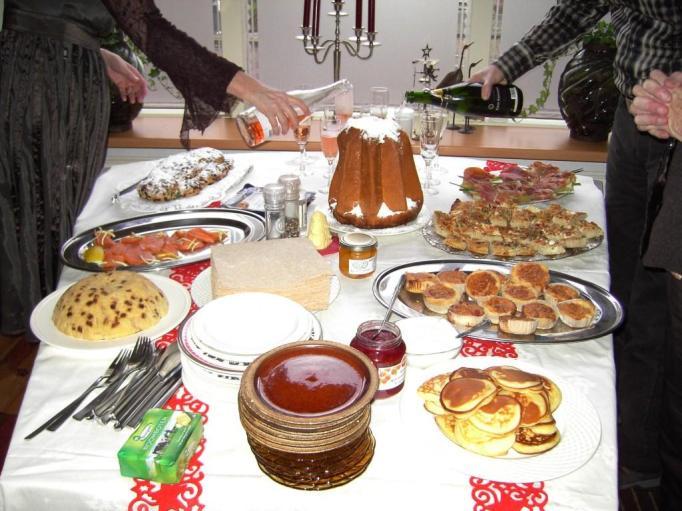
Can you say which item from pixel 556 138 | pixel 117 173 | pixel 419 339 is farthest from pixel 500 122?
pixel 419 339

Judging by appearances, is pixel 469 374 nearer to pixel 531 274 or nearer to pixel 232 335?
pixel 232 335

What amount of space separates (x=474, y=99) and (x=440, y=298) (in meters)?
1.20

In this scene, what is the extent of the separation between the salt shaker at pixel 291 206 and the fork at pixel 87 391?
587 millimetres

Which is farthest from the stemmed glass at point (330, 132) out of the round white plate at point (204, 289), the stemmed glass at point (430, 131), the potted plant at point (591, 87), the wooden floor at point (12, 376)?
the wooden floor at point (12, 376)

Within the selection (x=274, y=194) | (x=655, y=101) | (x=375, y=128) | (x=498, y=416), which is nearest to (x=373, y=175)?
(x=375, y=128)

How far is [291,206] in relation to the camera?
1.51 metres

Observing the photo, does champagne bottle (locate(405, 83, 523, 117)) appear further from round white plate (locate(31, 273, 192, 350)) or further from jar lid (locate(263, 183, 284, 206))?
round white plate (locate(31, 273, 192, 350))

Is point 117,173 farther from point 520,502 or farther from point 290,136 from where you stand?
point 520,502

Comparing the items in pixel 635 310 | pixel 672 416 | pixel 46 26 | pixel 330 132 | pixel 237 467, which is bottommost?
pixel 672 416

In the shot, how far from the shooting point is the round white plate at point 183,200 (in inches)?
67.6

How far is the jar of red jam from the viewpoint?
2.87ft

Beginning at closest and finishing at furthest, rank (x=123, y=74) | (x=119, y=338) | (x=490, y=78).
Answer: (x=119, y=338) < (x=490, y=78) < (x=123, y=74)

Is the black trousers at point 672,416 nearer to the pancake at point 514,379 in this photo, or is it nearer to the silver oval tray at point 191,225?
the pancake at point 514,379

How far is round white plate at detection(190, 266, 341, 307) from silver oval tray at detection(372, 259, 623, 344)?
8cm
